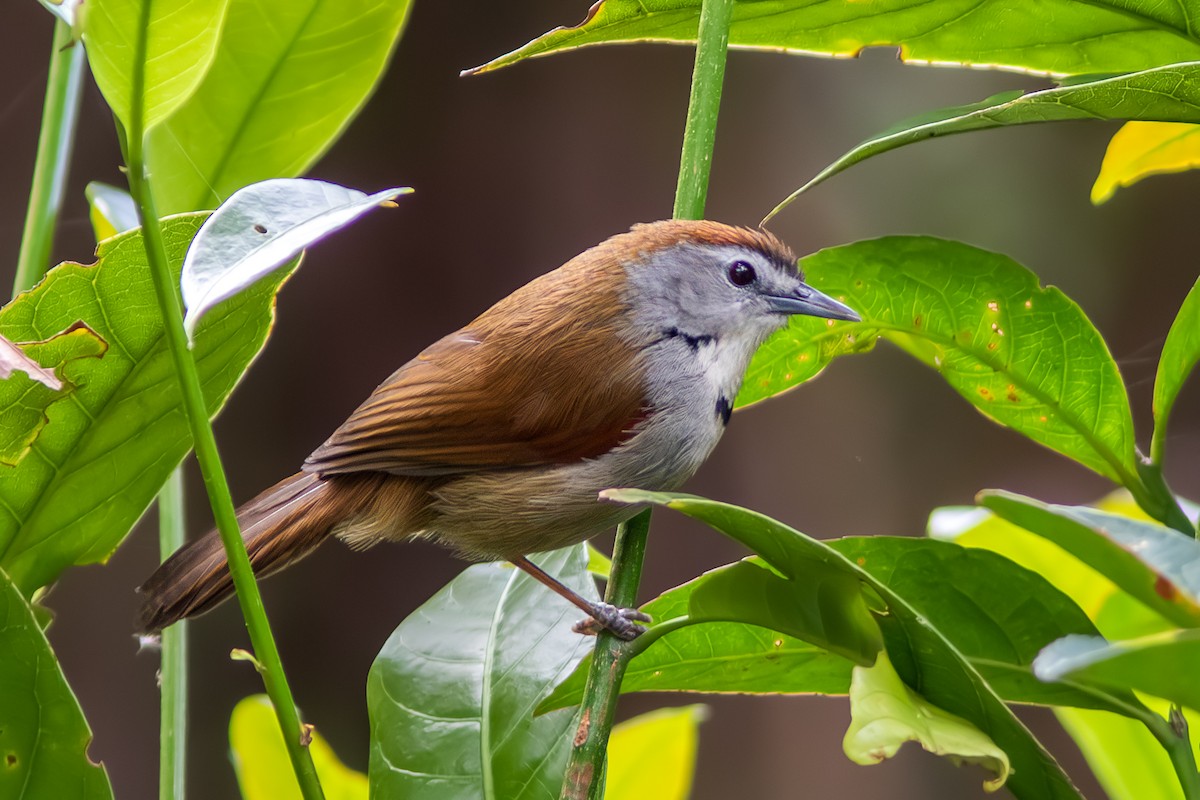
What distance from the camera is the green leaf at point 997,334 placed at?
1603 millimetres

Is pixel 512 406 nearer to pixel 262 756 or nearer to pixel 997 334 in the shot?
pixel 262 756

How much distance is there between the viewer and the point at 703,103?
1.62 m

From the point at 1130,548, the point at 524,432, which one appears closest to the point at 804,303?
the point at 524,432

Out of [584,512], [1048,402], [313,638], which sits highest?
[1048,402]

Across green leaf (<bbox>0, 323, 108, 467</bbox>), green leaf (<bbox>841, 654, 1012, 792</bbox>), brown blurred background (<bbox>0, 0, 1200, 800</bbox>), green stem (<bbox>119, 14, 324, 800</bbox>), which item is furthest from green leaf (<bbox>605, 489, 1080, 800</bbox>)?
brown blurred background (<bbox>0, 0, 1200, 800</bbox>)

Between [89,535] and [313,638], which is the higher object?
[89,535]

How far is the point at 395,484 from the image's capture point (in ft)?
8.23

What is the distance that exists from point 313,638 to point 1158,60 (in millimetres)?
5124

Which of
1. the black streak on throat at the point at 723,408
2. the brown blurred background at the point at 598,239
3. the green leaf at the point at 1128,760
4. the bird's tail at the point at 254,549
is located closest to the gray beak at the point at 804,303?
the black streak on throat at the point at 723,408

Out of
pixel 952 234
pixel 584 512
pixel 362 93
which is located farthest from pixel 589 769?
pixel 952 234

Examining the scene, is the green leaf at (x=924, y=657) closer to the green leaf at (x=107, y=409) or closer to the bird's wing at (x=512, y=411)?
the green leaf at (x=107, y=409)

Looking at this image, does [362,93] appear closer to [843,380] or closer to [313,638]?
[313,638]

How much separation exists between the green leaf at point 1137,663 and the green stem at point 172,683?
1.10 metres

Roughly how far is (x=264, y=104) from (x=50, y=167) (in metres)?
Result: 0.38
